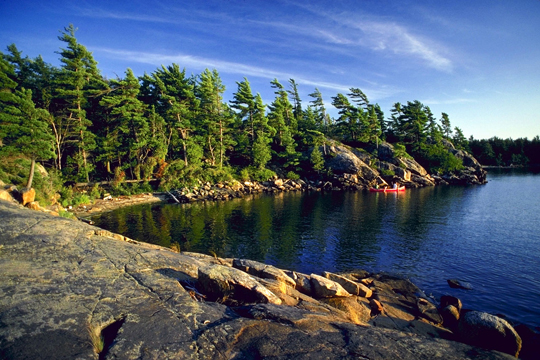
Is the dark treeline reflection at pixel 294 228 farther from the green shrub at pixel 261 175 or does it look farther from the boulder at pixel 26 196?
the green shrub at pixel 261 175

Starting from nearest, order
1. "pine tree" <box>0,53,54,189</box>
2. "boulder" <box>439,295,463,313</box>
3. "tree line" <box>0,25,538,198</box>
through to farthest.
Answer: "boulder" <box>439,295,463,313</box> < "pine tree" <box>0,53,54,189</box> < "tree line" <box>0,25,538,198</box>

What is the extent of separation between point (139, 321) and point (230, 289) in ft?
11.0

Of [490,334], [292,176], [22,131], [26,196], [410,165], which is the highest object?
[22,131]

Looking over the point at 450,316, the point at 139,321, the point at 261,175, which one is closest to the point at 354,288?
the point at 450,316

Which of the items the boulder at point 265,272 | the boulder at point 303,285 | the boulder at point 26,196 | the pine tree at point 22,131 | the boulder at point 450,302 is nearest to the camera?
the boulder at point 265,272

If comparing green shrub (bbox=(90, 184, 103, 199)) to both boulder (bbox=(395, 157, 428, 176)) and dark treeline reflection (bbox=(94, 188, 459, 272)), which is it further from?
boulder (bbox=(395, 157, 428, 176))

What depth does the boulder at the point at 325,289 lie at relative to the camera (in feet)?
42.4

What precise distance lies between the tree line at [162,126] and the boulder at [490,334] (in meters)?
36.1

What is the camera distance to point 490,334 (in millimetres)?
9781

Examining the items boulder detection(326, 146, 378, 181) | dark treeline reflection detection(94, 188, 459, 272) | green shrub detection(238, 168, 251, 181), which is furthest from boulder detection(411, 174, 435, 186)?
green shrub detection(238, 168, 251, 181)

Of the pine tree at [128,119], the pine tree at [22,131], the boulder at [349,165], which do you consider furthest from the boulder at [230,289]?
the boulder at [349,165]

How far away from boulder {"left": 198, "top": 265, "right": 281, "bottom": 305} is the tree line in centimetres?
2801

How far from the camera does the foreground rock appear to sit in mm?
5520

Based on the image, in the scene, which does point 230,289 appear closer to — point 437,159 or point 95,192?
point 95,192
